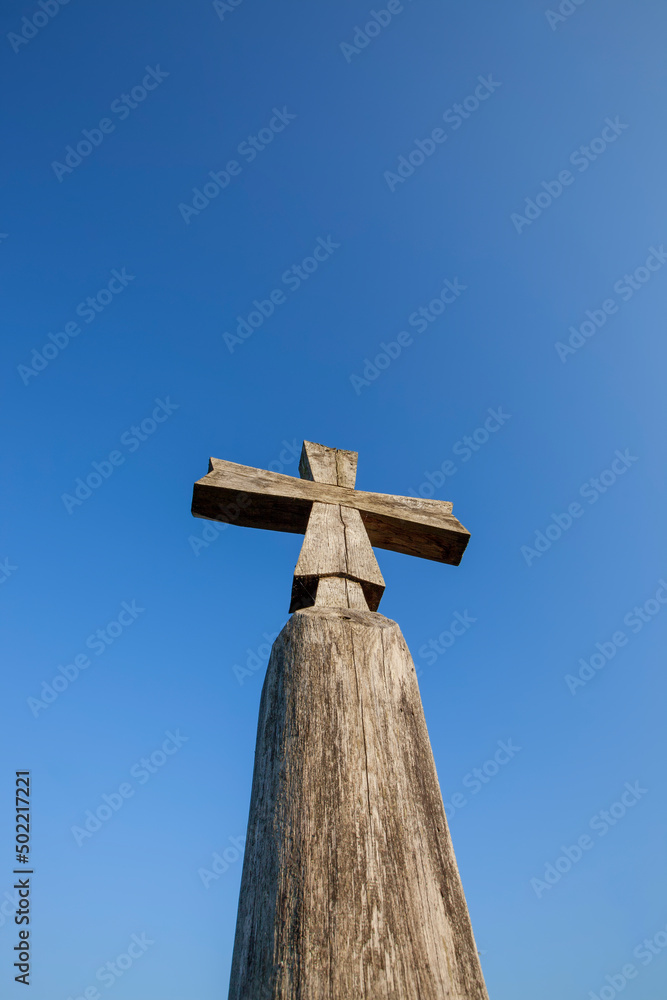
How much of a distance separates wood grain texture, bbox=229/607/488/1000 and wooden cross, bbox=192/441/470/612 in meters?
0.43

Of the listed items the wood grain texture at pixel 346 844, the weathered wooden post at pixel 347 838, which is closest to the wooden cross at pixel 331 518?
the weathered wooden post at pixel 347 838

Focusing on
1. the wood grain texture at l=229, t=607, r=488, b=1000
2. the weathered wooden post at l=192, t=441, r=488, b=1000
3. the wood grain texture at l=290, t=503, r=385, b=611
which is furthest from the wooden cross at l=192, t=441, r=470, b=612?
the wood grain texture at l=229, t=607, r=488, b=1000

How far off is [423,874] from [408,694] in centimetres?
46

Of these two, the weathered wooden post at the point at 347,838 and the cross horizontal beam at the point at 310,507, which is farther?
the cross horizontal beam at the point at 310,507

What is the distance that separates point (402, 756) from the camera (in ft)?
4.59

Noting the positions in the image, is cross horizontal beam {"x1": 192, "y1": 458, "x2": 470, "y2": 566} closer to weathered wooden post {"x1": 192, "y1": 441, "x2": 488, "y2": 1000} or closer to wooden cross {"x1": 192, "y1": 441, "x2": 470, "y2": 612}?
wooden cross {"x1": 192, "y1": 441, "x2": 470, "y2": 612}

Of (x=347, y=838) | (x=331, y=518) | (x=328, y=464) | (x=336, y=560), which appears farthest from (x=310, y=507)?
(x=347, y=838)

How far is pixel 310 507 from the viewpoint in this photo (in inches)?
105

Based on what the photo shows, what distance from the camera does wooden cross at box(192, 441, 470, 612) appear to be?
208 centimetres

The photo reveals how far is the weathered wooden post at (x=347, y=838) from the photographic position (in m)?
1.04

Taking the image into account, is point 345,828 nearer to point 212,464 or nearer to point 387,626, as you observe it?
point 387,626

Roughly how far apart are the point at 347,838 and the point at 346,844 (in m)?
0.01

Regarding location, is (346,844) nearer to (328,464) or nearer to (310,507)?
(310,507)

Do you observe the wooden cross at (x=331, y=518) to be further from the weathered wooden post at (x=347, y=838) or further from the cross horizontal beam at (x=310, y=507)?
the weathered wooden post at (x=347, y=838)
